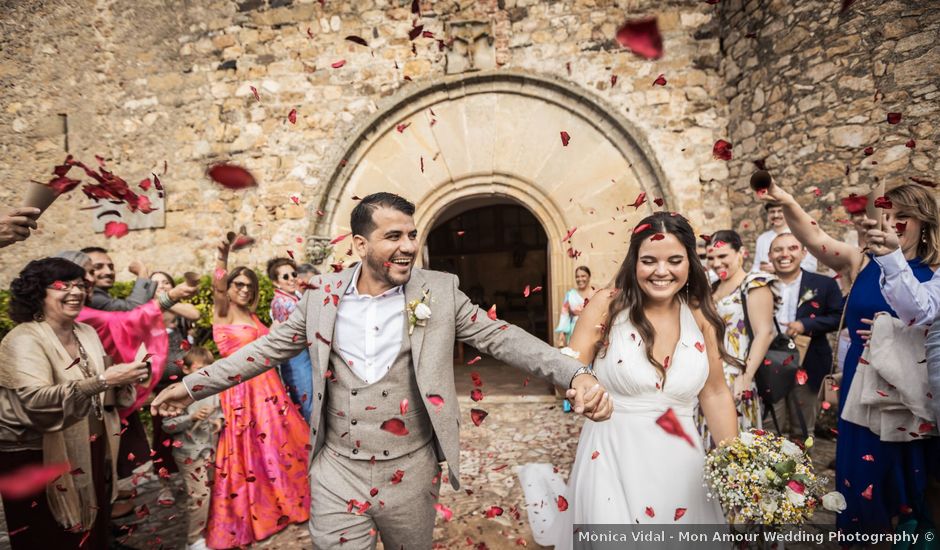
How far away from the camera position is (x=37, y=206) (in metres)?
2.32

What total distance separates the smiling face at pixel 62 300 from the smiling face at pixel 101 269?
161cm

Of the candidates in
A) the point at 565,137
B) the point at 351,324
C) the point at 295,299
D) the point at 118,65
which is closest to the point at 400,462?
the point at 351,324

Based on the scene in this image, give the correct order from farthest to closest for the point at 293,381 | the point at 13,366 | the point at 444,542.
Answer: the point at 293,381, the point at 444,542, the point at 13,366

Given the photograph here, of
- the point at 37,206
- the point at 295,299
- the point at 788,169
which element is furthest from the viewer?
the point at 788,169

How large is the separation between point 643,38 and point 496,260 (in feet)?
32.3

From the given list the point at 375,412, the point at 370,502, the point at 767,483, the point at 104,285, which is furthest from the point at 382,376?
the point at 104,285

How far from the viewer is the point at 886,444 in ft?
8.47

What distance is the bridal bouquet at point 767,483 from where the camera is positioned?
180 cm

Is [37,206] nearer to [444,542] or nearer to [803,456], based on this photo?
[444,542]

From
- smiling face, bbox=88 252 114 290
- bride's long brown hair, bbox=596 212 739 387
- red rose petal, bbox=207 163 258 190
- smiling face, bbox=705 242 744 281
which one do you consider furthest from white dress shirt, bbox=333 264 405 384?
red rose petal, bbox=207 163 258 190

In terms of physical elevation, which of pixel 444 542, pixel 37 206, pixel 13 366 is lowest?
pixel 444 542

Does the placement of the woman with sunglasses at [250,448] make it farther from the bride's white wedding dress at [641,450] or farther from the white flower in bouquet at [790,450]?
the white flower in bouquet at [790,450]

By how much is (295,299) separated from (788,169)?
571cm

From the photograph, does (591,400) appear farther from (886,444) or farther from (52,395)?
(52,395)
